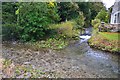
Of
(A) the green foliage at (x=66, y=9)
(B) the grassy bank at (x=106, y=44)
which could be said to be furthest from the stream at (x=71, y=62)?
(A) the green foliage at (x=66, y=9)

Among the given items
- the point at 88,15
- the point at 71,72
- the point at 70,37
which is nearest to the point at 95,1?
the point at 88,15

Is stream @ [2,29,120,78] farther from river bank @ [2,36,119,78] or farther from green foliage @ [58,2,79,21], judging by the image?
green foliage @ [58,2,79,21]

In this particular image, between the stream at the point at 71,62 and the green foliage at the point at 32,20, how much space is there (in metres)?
3.13

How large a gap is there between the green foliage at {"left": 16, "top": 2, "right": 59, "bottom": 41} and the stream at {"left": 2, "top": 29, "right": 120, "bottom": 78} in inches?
123

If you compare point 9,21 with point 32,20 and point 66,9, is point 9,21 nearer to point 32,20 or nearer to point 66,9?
point 32,20

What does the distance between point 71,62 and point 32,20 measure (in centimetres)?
639

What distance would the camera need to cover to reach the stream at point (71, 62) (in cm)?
816

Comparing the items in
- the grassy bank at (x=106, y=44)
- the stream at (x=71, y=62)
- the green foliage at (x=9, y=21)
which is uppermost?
the green foliage at (x=9, y=21)

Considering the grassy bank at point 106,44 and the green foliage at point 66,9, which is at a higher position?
the green foliage at point 66,9

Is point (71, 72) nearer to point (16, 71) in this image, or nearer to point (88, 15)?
point (16, 71)

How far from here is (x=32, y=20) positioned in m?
15.2

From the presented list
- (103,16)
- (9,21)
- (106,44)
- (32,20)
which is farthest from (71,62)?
(103,16)

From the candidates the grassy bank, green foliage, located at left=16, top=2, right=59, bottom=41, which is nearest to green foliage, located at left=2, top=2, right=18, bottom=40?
green foliage, located at left=16, top=2, right=59, bottom=41

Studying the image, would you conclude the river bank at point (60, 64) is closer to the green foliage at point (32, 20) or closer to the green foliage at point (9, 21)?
the green foliage at point (32, 20)
